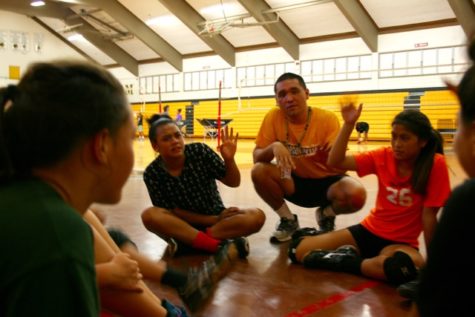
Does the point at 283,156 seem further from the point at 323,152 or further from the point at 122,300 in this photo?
the point at 122,300

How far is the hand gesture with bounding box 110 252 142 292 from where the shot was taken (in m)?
1.32

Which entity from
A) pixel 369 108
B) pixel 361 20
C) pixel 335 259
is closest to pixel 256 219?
pixel 335 259

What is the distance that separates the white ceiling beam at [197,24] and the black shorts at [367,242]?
13.7 m

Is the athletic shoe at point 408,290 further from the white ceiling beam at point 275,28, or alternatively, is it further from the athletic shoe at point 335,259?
the white ceiling beam at point 275,28

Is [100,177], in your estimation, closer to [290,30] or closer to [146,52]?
[290,30]

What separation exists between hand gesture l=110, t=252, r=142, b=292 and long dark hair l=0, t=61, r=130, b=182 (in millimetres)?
628

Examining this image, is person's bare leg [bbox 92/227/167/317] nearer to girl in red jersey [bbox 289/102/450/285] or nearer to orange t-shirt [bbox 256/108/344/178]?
girl in red jersey [bbox 289/102/450/285]

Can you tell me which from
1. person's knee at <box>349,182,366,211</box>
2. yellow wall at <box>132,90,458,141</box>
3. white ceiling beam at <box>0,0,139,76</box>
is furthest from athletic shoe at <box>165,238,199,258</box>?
white ceiling beam at <box>0,0,139,76</box>

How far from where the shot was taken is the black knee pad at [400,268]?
6.99 feet

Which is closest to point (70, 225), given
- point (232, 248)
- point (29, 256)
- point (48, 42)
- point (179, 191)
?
point (29, 256)

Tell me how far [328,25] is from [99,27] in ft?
32.6

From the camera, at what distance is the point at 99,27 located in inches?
758

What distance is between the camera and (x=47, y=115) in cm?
73

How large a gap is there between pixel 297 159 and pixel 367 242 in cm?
92
